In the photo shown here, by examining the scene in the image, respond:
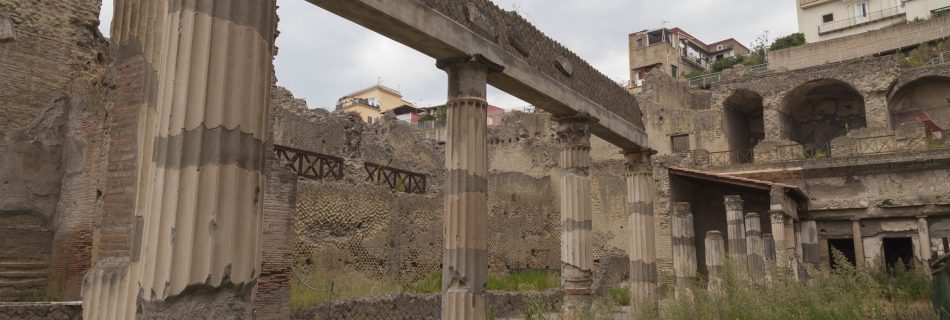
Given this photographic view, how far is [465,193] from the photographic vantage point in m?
6.73

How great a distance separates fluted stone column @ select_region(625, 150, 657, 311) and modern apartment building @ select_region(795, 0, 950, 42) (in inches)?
1391

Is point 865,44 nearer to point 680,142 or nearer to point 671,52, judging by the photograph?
point 680,142

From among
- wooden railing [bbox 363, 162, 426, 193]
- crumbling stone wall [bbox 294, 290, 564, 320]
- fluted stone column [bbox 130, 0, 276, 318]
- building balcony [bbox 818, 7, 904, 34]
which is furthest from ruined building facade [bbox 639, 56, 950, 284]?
building balcony [bbox 818, 7, 904, 34]

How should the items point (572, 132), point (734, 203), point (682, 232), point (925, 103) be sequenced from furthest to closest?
1. point (925, 103)
2. point (682, 232)
3. point (734, 203)
4. point (572, 132)

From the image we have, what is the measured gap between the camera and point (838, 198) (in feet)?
60.8

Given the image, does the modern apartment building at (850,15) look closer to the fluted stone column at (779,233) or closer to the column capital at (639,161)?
the fluted stone column at (779,233)

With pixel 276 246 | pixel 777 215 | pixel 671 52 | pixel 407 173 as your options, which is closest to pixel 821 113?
pixel 777 215

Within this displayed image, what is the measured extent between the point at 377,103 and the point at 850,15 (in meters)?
34.2

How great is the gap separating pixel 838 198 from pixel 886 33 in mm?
18806

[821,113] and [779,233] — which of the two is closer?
[779,233]

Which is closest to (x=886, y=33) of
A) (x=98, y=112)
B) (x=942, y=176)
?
(x=942, y=176)

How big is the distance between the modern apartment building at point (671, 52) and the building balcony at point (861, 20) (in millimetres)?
9000

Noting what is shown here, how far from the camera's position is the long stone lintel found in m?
5.89

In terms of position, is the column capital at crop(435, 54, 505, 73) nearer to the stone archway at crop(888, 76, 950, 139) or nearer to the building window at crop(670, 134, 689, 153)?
the building window at crop(670, 134, 689, 153)
